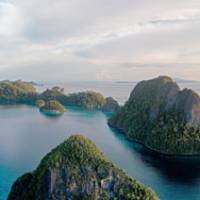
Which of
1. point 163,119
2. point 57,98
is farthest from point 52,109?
point 163,119

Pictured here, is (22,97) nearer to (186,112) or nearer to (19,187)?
(186,112)

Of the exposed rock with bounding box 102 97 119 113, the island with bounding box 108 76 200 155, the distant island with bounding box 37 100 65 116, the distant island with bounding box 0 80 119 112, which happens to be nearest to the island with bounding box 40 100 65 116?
the distant island with bounding box 37 100 65 116

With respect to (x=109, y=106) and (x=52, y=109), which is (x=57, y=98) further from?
(x=109, y=106)

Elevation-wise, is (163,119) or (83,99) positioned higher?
(163,119)

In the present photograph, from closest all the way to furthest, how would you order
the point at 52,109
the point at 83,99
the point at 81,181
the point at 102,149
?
the point at 81,181 → the point at 102,149 → the point at 52,109 → the point at 83,99

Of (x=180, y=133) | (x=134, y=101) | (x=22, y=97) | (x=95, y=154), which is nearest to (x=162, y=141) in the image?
(x=180, y=133)
